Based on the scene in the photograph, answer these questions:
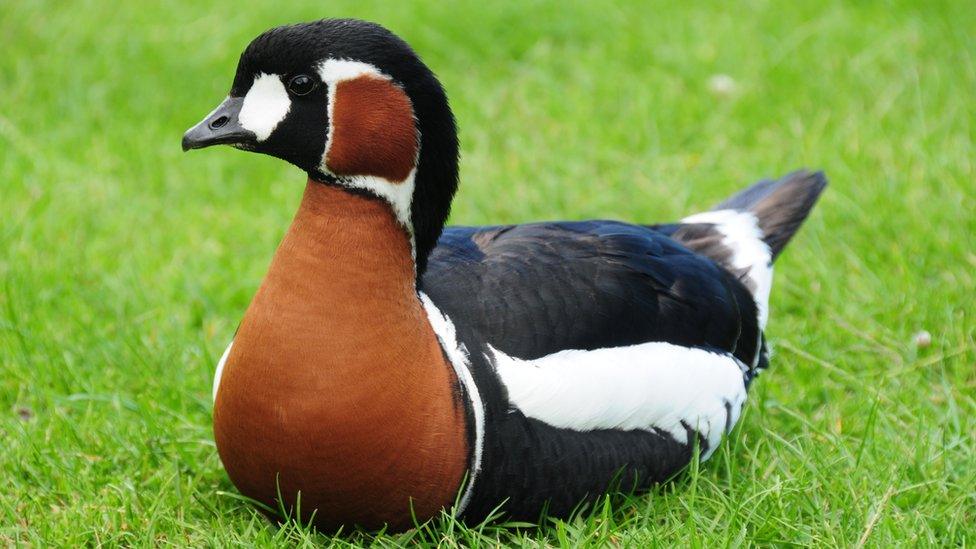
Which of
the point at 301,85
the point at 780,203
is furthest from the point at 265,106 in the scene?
A: the point at 780,203

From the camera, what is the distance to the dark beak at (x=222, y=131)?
9.93ft

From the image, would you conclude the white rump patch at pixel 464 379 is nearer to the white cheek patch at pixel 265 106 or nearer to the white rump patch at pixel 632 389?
the white rump patch at pixel 632 389

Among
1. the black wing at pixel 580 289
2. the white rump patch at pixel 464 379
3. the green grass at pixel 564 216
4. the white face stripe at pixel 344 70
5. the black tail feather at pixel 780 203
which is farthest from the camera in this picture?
the black tail feather at pixel 780 203

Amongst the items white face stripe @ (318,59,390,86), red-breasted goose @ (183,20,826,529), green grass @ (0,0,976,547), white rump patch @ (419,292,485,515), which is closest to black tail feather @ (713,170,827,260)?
green grass @ (0,0,976,547)

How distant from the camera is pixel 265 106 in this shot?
303cm

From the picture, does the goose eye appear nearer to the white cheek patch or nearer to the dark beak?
the white cheek patch

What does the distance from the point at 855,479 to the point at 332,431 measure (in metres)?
1.45

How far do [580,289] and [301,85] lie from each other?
95cm

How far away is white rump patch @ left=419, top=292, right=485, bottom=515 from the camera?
313 centimetres

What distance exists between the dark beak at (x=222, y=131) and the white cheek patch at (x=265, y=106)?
0.02 metres

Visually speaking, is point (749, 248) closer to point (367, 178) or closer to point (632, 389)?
point (632, 389)

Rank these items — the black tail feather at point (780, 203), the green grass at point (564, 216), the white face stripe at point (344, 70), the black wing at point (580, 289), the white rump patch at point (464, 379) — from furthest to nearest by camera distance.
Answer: the black tail feather at point (780, 203) < the green grass at point (564, 216) < the black wing at point (580, 289) < the white rump patch at point (464, 379) < the white face stripe at point (344, 70)

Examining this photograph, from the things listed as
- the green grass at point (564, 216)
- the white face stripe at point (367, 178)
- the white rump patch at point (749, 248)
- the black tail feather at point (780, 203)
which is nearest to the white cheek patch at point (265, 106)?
the white face stripe at point (367, 178)

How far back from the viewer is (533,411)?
10.5 ft
